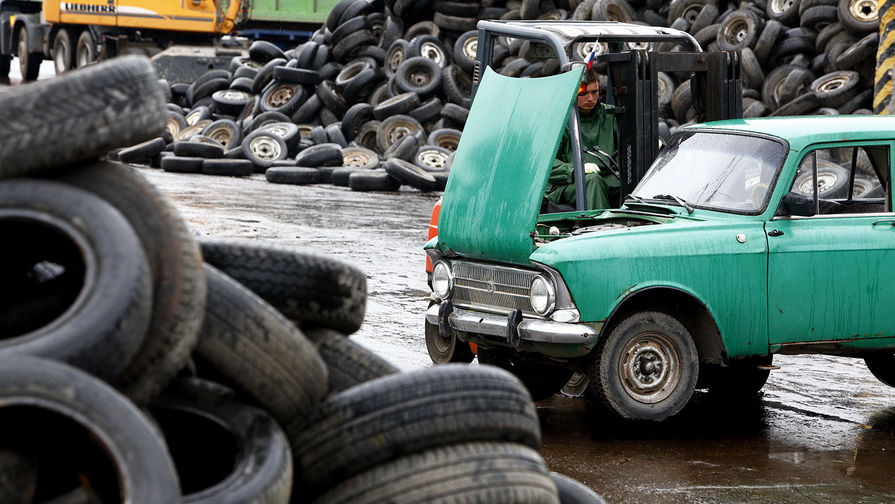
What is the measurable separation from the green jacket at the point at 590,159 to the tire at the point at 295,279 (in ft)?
14.5

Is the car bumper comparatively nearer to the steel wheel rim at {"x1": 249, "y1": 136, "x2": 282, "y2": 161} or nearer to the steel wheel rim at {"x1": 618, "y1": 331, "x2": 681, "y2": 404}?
the steel wheel rim at {"x1": 618, "y1": 331, "x2": 681, "y2": 404}

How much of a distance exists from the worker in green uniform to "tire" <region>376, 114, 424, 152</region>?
14225 mm

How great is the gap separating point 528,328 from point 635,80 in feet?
7.84

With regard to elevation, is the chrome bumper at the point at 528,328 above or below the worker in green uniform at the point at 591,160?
below

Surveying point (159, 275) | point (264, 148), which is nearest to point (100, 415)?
point (159, 275)

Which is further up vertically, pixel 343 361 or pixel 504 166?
pixel 504 166

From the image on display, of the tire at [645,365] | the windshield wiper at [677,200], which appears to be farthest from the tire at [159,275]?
the windshield wiper at [677,200]

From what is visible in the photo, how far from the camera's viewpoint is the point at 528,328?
668 centimetres

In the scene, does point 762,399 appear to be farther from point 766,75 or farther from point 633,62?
point 766,75

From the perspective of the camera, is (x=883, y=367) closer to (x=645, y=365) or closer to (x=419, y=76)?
(x=645, y=365)

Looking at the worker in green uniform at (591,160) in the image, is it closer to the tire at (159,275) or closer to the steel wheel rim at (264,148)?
the tire at (159,275)

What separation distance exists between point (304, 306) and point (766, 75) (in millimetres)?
16922

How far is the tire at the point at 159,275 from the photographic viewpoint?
3219 millimetres

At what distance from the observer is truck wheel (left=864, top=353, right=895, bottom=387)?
7.75 metres
